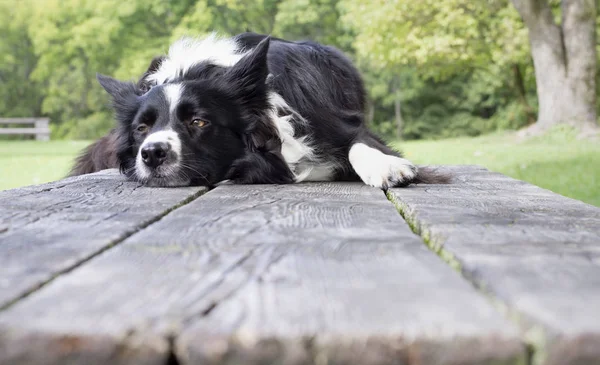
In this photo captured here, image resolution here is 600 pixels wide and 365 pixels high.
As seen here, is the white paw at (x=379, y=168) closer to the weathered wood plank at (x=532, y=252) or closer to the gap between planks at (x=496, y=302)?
the weathered wood plank at (x=532, y=252)

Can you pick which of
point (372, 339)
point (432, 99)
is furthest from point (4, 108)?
point (372, 339)

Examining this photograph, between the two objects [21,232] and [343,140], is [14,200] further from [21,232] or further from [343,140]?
[343,140]

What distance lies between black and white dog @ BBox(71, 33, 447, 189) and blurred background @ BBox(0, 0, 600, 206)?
3.27 metres

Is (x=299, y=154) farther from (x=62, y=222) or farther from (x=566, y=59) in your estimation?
(x=566, y=59)

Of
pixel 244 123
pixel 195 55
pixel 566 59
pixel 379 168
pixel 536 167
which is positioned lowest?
pixel 536 167

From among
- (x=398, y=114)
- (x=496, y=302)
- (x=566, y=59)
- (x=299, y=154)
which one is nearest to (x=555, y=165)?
(x=299, y=154)

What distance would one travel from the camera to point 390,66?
21828mm

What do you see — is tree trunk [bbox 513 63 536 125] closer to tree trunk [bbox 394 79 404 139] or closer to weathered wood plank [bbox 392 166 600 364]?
tree trunk [bbox 394 79 404 139]

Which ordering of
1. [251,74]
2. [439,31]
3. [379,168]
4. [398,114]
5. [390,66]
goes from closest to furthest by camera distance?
[379,168]
[251,74]
[439,31]
[390,66]
[398,114]

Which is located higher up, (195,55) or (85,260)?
(195,55)

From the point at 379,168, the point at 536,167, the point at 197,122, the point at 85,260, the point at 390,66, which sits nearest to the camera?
the point at 85,260

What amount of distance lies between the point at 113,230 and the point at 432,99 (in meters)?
31.4

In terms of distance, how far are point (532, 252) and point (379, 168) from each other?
1783mm

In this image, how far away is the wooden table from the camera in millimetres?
807
